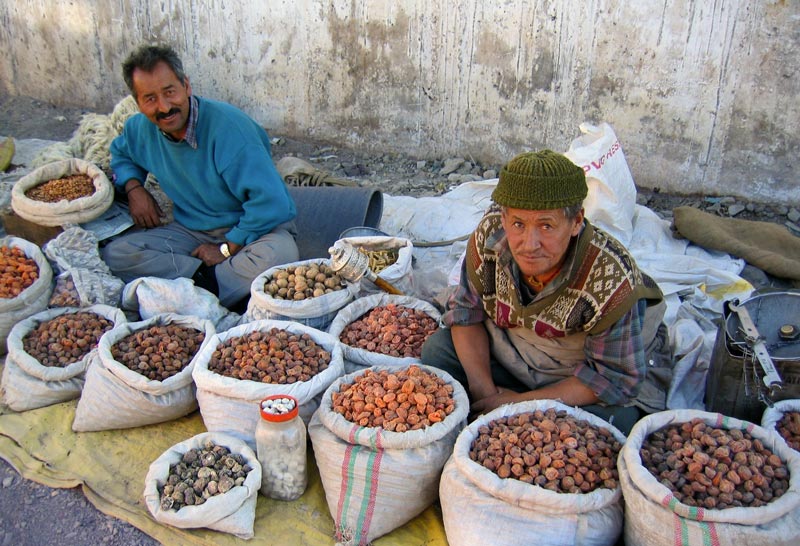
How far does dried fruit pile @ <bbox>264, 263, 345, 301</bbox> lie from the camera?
2895 millimetres

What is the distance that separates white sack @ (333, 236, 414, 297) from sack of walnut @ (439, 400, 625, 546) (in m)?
1.15

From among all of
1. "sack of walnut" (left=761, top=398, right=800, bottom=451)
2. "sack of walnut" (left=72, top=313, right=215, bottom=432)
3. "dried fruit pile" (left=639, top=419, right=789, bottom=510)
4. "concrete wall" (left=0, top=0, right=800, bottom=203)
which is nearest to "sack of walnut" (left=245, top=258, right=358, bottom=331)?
"sack of walnut" (left=72, top=313, right=215, bottom=432)

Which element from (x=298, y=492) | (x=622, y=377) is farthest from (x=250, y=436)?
(x=622, y=377)

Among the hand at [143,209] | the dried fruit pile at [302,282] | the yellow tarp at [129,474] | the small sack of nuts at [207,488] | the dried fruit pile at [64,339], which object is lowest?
the yellow tarp at [129,474]

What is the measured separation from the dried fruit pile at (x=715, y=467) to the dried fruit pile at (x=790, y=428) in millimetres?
205

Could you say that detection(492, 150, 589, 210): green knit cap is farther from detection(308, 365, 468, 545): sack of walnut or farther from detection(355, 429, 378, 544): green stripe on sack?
detection(355, 429, 378, 544): green stripe on sack

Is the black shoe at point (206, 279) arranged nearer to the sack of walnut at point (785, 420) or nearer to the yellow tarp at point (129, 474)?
the yellow tarp at point (129, 474)

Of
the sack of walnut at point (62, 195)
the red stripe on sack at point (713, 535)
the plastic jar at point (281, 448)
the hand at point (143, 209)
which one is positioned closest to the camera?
the red stripe on sack at point (713, 535)

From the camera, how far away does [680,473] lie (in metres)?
1.90

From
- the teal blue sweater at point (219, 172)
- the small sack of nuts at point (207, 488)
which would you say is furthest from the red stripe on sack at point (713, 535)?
the teal blue sweater at point (219, 172)

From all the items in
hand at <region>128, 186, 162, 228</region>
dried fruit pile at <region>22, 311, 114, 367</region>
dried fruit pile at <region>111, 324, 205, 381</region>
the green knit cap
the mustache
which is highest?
the green knit cap

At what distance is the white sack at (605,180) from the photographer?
334cm

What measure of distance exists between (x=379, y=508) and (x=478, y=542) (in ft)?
1.11

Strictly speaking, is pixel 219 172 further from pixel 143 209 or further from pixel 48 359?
pixel 48 359
